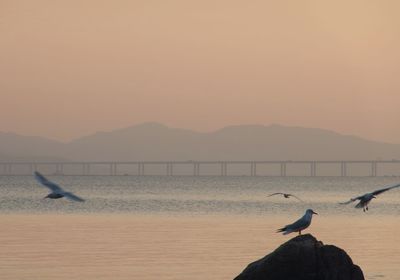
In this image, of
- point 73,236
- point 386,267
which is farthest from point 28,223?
point 386,267

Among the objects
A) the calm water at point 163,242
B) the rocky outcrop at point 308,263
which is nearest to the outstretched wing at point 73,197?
the calm water at point 163,242

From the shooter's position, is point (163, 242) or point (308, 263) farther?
point (163, 242)

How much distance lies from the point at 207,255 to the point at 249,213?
3878 cm

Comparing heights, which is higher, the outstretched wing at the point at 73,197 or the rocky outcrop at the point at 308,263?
the outstretched wing at the point at 73,197

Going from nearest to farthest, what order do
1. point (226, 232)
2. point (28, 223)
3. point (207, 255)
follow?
1. point (207, 255)
2. point (226, 232)
3. point (28, 223)

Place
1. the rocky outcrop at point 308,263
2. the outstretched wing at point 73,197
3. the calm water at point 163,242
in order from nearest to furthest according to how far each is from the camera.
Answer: the rocky outcrop at point 308,263, the outstretched wing at point 73,197, the calm water at point 163,242

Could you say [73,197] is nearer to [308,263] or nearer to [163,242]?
[308,263]

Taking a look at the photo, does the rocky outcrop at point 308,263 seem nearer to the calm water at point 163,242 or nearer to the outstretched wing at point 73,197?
the outstretched wing at point 73,197

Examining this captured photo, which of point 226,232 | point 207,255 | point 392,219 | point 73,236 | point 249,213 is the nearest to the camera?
point 207,255

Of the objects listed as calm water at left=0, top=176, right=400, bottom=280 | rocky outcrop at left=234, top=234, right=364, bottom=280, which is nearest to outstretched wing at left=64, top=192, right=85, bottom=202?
calm water at left=0, top=176, right=400, bottom=280

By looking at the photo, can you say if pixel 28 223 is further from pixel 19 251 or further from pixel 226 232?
pixel 19 251

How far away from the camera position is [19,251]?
39688 mm

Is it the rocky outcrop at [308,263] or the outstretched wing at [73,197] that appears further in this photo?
the outstretched wing at [73,197]

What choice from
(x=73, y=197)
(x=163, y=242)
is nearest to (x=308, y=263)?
(x=73, y=197)
